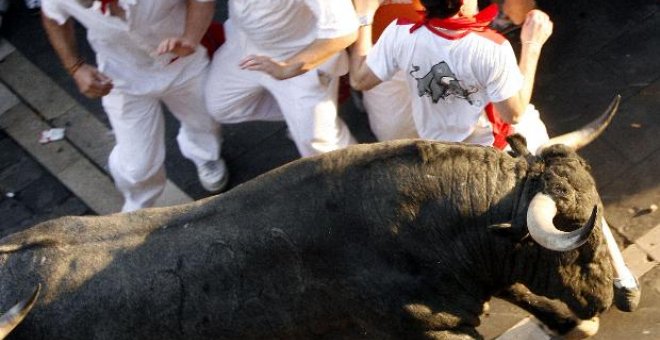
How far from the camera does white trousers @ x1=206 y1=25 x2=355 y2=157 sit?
670cm

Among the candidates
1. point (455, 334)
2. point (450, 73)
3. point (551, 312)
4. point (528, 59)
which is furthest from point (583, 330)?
point (450, 73)

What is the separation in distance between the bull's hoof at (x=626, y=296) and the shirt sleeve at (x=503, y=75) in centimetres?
152

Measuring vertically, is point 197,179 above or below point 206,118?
below

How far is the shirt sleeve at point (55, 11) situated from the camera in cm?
661

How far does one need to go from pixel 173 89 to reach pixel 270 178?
77.0 inches

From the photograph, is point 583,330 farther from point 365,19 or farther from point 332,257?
point 365,19

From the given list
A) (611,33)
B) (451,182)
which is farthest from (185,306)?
(611,33)

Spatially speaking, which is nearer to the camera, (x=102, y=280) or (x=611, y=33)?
(x=102, y=280)

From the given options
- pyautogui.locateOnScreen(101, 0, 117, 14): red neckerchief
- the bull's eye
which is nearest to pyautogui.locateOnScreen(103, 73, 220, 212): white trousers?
pyautogui.locateOnScreen(101, 0, 117, 14): red neckerchief

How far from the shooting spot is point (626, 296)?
6.36 m

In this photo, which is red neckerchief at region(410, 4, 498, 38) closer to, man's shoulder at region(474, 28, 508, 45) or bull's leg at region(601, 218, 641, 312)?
man's shoulder at region(474, 28, 508, 45)

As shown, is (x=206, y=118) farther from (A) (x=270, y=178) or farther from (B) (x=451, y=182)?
(B) (x=451, y=182)

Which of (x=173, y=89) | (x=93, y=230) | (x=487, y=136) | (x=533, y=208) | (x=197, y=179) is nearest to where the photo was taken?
(x=533, y=208)

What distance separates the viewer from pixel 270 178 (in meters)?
5.32
